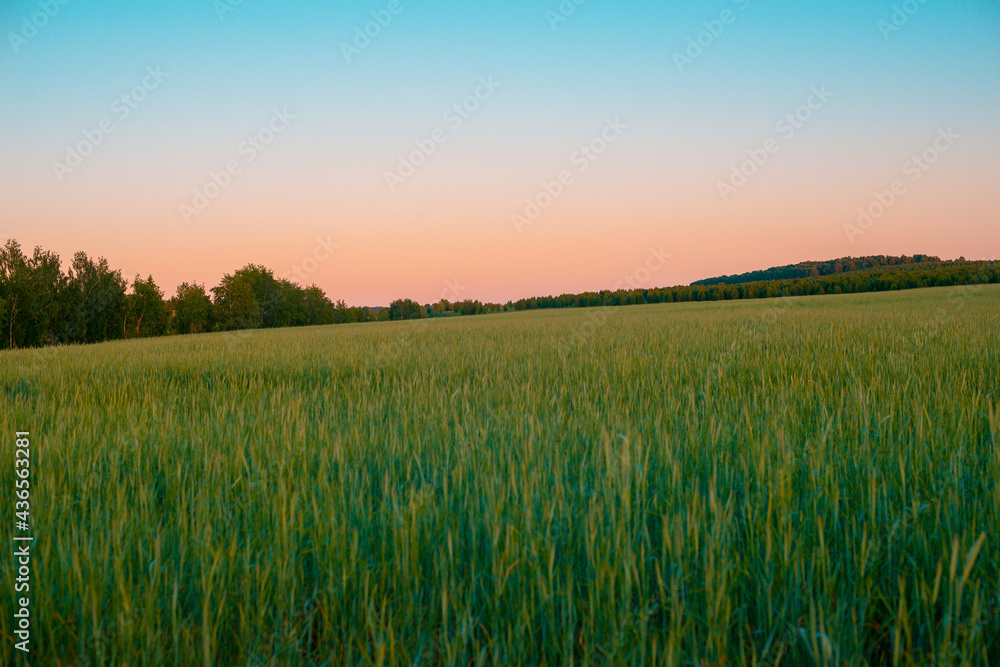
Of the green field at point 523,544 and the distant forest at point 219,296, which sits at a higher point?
the distant forest at point 219,296

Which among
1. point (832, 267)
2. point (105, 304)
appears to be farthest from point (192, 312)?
point (832, 267)

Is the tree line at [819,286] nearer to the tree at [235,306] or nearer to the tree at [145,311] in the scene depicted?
the tree at [235,306]

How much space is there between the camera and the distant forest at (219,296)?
132ft

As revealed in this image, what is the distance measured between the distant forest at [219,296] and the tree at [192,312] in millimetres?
122

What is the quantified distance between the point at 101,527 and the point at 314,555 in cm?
81

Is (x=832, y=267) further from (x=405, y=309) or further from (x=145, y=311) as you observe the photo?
(x=145, y=311)

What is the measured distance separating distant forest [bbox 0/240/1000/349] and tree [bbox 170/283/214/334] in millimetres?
122

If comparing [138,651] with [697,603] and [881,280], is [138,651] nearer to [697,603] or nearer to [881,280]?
[697,603]

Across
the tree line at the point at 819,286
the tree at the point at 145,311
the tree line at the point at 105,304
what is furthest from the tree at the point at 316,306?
the tree line at the point at 819,286

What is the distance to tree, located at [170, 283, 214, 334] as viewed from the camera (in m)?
56.0

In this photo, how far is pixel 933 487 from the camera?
168 cm

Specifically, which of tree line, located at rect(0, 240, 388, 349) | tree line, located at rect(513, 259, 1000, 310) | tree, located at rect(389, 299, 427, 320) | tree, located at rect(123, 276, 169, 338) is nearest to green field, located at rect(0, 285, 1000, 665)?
tree line, located at rect(0, 240, 388, 349)

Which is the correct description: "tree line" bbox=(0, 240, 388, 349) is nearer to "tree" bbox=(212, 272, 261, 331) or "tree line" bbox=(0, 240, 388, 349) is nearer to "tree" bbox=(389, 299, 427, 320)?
"tree" bbox=(212, 272, 261, 331)

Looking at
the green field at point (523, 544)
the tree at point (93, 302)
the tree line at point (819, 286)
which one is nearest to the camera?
the green field at point (523, 544)
